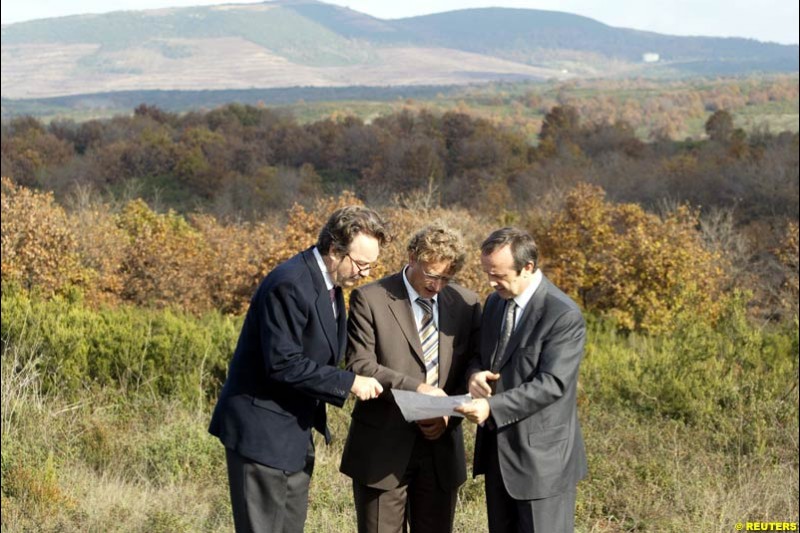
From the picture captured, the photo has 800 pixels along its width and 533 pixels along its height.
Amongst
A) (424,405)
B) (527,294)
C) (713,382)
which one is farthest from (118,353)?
(527,294)

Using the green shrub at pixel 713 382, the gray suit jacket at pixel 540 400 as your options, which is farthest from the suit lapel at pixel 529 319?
the green shrub at pixel 713 382

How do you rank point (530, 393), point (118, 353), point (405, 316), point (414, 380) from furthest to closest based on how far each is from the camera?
point (118, 353) → point (405, 316) → point (414, 380) → point (530, 393)

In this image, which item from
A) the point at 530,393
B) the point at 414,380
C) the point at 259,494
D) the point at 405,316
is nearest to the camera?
the point at 530,393

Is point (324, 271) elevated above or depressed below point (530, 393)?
above

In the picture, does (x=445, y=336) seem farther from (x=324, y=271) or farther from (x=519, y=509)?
(x=519, y=509)

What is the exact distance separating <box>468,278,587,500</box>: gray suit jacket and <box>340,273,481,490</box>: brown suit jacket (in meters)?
0.36

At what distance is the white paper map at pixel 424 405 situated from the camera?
163 inches

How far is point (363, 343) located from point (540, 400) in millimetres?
872

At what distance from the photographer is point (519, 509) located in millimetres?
4297

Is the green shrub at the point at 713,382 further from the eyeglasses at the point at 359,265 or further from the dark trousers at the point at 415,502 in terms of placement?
the eyeglasses at the point at 359,265

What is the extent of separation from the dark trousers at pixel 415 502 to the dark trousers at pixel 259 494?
1.20 ft

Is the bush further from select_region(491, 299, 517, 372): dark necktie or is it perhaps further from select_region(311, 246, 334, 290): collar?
select_region(311, 246, 334, 290): collar

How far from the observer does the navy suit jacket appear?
4.17 meters

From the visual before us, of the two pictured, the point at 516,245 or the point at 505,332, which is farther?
the point at 505,332
